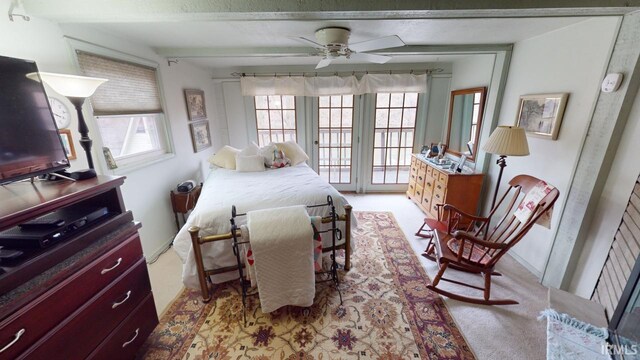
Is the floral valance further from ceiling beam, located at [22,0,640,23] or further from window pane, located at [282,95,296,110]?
ceiling beam, located at [22,0,640,23]

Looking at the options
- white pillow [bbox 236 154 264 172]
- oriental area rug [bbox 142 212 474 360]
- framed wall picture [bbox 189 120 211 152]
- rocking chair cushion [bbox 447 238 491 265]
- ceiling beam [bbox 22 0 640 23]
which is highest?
ceiling beam [bbox 22 0 640 23]

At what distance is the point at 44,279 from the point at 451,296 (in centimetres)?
253

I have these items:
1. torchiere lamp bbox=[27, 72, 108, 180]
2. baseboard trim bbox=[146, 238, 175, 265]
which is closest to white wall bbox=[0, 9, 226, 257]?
baseboard trim bbox=[146, 238, 175, 265]

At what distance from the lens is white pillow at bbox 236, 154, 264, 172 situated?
331 cm

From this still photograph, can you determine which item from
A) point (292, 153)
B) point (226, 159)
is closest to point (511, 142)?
point (292, 153)

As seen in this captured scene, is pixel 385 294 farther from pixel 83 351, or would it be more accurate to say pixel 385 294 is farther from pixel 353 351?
pixel 83 351

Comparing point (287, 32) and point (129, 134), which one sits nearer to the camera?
point (287, 32)

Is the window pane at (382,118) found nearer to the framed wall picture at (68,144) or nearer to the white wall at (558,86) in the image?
the white wall at (558,86)

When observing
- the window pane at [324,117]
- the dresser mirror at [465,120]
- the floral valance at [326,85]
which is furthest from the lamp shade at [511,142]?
the window pane at [324,117]

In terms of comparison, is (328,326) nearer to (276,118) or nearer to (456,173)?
(456,173)

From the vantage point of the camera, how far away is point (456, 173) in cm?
293

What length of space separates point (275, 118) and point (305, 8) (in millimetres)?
2911

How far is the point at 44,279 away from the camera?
1.01 metres

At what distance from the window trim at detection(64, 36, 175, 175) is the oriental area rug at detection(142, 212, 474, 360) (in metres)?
1.32
